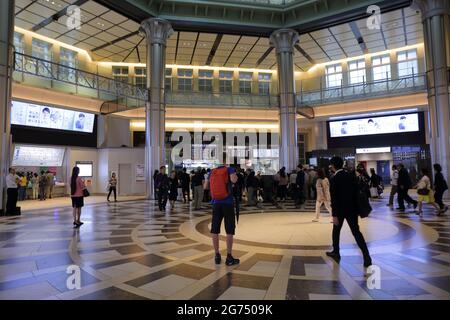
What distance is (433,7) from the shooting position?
1427cm

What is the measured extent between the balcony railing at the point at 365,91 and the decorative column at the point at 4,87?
1765 centimetres

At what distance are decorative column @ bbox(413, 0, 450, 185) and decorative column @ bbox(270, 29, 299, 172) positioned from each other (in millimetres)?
6770

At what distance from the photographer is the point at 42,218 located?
375 inches

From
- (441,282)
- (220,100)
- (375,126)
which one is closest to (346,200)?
(441,282)

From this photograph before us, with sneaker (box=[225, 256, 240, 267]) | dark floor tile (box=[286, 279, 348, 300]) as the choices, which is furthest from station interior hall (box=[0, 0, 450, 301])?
sneaker (box=[225, 256, 240, 267])

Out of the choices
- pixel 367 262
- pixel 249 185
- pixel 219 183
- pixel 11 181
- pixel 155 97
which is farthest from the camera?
pixel 155 97

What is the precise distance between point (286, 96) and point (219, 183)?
14.8 m

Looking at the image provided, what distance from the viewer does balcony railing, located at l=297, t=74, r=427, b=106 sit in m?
19.5

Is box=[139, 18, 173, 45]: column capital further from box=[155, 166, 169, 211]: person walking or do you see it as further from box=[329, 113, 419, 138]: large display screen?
box=[329, 113, 419, 138]: large display screen

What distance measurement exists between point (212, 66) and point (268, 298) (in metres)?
23.1

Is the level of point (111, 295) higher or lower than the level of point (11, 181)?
lower

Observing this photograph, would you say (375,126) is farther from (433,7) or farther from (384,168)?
(433,7)

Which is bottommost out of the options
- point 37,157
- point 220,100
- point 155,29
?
point 37,157

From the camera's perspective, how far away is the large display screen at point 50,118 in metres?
15.4
